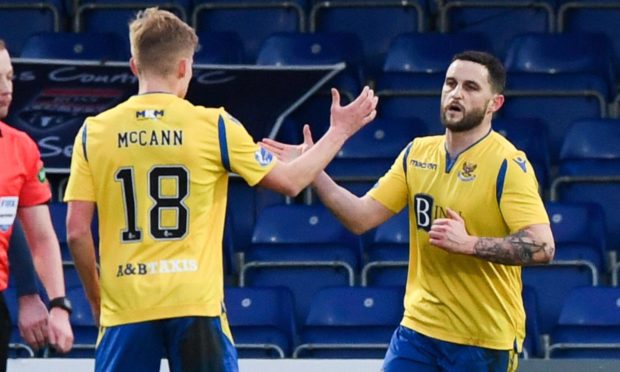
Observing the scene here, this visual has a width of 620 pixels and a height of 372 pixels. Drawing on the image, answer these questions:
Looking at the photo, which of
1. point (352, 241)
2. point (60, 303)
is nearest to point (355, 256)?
point (352, 241)

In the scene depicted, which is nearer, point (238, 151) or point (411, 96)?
point (238, 151)

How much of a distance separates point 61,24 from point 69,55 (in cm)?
84

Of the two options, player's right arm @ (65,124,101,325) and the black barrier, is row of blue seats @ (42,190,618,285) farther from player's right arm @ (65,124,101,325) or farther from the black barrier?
player's right arm @ (65,124,101,325)

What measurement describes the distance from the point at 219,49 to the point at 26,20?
1583mm

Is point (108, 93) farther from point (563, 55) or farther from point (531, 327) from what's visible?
point (531, 327)

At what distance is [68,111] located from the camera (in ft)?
35.4

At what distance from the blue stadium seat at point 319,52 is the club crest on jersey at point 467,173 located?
431cm

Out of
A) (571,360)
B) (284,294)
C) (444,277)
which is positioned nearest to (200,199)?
(444,277)

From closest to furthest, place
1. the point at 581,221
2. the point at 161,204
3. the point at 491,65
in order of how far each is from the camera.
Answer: the point at 161,204
the point at 491,65
the point at 581,221

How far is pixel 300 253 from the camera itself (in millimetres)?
9875

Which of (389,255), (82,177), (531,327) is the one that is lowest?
(531,327)

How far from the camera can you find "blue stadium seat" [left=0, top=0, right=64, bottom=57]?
12000 millimetres

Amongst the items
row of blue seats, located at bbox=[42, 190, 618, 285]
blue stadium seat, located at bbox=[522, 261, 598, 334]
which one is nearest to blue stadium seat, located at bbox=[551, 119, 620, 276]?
row of blue seats, located at bbox=[42, 190, 618, 285]

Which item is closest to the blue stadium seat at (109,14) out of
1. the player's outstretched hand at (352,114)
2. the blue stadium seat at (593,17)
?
the blue stadium seat at (593,17)
